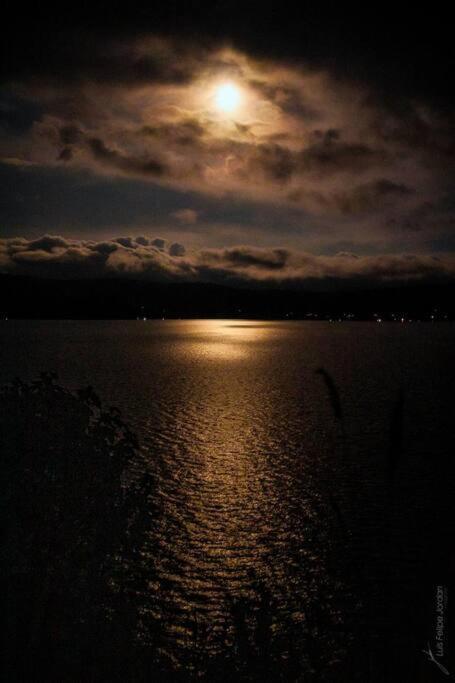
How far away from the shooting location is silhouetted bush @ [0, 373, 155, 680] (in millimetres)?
17312

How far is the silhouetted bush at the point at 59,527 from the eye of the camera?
56.8 feet

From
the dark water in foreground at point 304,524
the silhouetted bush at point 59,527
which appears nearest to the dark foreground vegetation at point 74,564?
the silhouetted bush at point 59,527

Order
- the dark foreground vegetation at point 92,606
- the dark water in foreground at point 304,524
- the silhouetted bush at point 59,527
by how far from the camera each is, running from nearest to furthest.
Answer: the silhouetted bush at point 59,527, the dark foreground vegetation at point 92,606, the dark water in foreground at point 304,524

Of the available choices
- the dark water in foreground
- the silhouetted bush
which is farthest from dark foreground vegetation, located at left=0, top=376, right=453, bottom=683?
the dark water in foreground

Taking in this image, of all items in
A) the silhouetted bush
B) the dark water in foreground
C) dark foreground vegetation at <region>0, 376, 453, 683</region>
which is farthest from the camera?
the dark water in foreground

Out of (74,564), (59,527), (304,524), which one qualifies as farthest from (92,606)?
(304,524)

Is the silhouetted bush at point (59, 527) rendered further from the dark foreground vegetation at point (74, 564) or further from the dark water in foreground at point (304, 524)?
the dark water in foreground at point (304, 524)

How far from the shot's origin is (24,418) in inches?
693

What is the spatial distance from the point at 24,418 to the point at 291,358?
13797cm

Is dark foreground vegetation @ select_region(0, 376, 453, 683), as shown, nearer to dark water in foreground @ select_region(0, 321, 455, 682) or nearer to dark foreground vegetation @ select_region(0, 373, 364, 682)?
dark foreground vegetation @ select_region(0, 373, 364, 682)

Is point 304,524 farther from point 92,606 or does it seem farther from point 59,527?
point 59,527

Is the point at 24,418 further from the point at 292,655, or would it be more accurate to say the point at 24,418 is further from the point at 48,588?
the point at 292,655

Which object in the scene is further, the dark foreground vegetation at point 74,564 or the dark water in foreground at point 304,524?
the dark water in foreground at point 304,524

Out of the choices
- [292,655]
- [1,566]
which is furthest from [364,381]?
[1,566]
